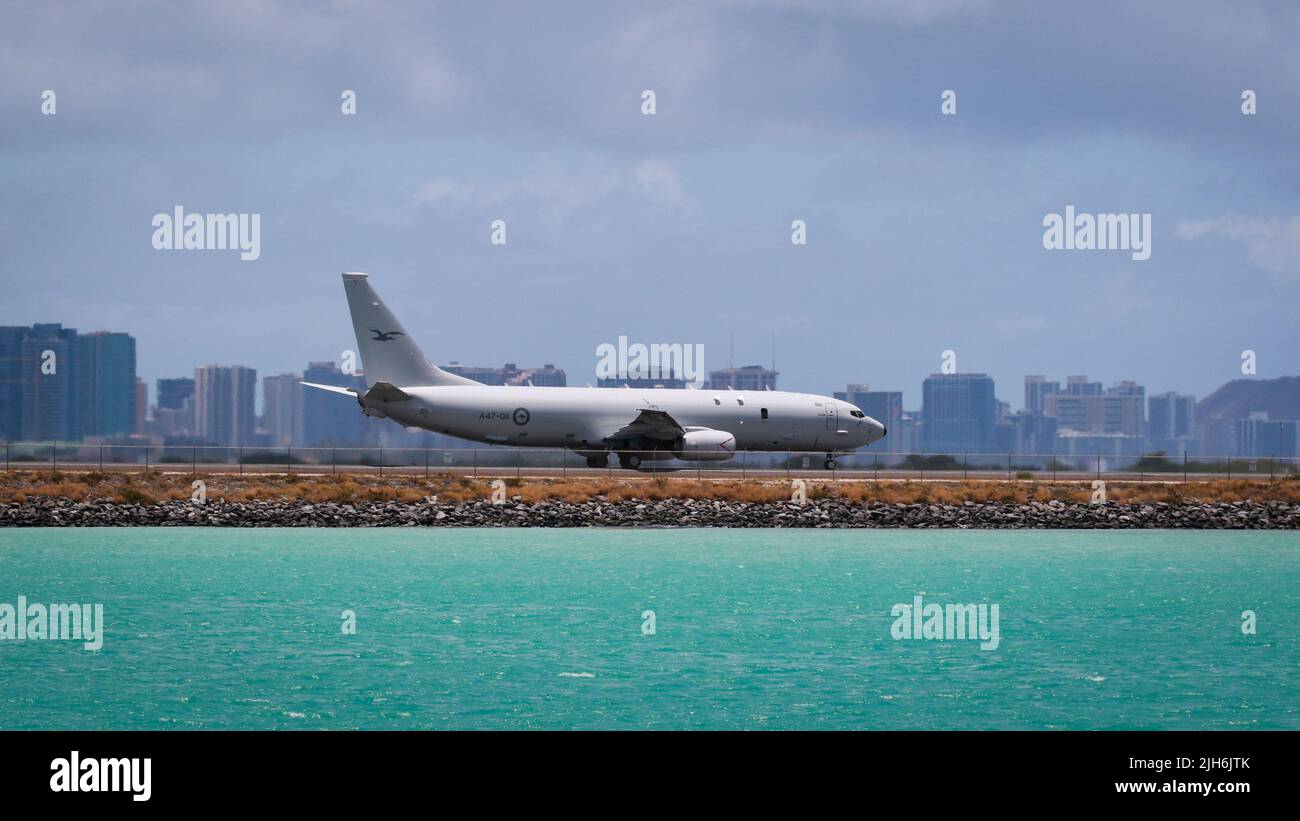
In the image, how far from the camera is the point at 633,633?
33.1 m

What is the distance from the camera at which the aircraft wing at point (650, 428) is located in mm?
64562

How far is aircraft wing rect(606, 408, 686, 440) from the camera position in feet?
212

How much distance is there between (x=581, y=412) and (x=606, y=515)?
887 centimetres

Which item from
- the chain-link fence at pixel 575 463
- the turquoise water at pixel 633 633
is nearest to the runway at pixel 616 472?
the chain-link fence at pixel 575 463

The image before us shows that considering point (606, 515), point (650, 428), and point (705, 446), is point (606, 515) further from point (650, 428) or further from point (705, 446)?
point (705, 446)

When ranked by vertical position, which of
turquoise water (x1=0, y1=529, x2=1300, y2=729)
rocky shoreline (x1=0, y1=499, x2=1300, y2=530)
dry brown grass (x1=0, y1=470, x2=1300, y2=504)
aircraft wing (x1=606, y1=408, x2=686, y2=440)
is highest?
aircraft wing (x1=606, y1=408, x2=686, y2=440)

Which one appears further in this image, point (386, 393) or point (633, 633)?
point (386, 393)

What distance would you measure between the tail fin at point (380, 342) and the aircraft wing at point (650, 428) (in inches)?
268

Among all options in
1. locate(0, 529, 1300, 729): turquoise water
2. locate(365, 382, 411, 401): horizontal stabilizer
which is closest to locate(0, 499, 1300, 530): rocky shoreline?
locate(0, 529, 1300, 729): turquoise water

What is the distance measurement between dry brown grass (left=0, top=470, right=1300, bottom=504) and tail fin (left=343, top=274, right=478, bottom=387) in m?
4.71

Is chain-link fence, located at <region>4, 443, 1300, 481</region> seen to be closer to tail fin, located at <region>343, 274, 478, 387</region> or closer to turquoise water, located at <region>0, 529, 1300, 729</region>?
tail fin, located at <region>343, 274, 478, 387</region>

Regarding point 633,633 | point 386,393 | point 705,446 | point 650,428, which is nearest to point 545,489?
point 386,393
